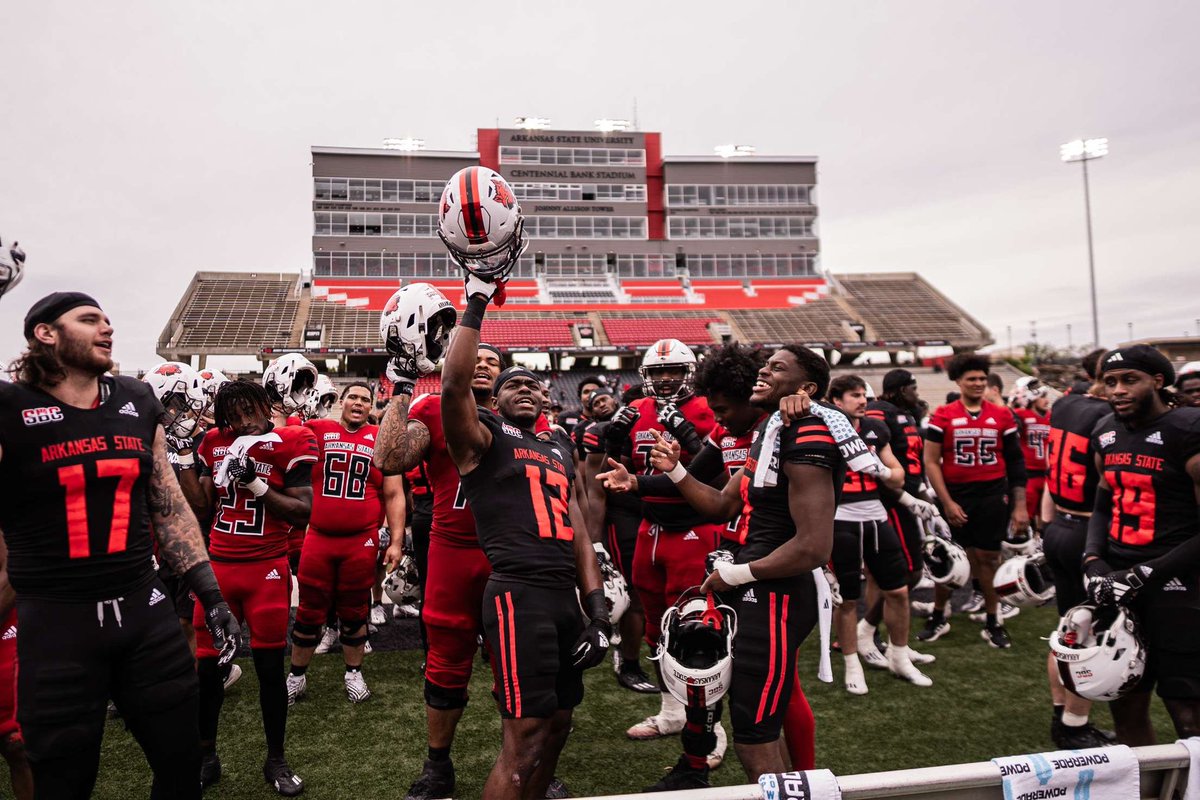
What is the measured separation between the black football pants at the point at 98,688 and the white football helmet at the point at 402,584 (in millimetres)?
2918

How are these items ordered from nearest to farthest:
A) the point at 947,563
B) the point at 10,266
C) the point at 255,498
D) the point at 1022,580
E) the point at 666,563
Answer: the point at 10,266 < the point at 255,498 < the point at 666,563 < the point at 1022,580 < the point at 947,563

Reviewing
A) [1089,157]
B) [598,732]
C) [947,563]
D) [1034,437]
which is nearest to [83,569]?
[598,732]

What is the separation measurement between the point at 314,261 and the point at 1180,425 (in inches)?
1719

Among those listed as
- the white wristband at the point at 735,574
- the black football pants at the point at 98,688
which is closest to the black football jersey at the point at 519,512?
the white wristband at the point at 735,574

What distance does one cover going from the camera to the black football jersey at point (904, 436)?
6508 mm

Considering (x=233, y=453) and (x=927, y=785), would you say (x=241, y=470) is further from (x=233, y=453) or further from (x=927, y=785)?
(x=927, y=785)

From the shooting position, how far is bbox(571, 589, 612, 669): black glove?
9.44 ft

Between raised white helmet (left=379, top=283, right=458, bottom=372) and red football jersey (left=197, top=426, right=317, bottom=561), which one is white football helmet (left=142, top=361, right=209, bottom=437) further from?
raised white helmet (left=379, top=283, right=458, bottom=372)

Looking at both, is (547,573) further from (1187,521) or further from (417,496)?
(417,496)

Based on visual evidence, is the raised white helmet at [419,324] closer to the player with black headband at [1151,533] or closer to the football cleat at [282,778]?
the football cleat at [282,778]

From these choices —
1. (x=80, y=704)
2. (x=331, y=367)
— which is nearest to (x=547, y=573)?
(x=80, y=704)

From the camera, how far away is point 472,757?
414cm

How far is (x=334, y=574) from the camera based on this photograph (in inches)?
190

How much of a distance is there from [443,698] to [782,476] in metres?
1.99
